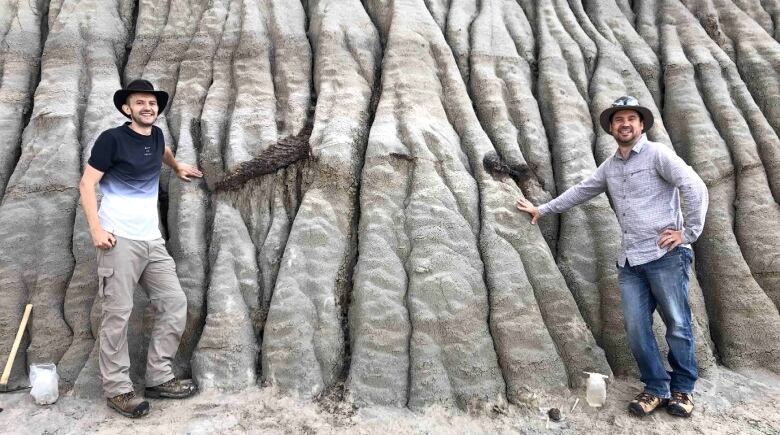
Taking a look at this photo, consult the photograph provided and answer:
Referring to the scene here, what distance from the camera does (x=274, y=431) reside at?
3771 mm

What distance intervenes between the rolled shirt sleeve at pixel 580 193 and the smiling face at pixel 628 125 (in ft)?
1.16

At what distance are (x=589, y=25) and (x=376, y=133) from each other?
4102mm

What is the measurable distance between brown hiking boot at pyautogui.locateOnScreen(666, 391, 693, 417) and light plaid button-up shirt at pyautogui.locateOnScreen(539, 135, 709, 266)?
1126 mm

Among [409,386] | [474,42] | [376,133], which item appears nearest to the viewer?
[409,386]

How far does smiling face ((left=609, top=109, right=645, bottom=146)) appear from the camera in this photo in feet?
13.5

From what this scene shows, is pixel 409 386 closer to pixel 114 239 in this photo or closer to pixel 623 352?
pixel 623 352

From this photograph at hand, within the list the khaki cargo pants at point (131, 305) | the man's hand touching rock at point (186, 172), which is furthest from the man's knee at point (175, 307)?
the man's hand touching rock at point (186, 172)

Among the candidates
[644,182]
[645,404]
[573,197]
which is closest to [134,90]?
[573,197]

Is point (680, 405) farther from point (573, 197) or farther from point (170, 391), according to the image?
point (170, 391)

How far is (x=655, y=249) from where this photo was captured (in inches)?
157

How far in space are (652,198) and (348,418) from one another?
3.05 metres

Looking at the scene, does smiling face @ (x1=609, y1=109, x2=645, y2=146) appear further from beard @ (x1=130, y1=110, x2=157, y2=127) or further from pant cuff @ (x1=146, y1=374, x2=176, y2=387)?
pant cuff @ (x1=146, y1=374, x2=176, y2=387)

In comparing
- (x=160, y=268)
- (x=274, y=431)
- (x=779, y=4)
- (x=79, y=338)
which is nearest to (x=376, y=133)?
(x=160, y=268)

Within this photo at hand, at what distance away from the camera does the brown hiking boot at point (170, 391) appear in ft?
13.5
